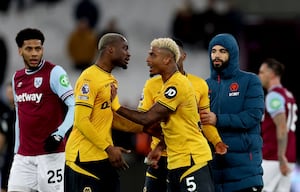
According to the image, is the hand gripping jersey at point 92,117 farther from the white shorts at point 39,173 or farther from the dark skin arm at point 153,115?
the white shorts at point 39,173

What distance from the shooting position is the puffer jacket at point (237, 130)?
36.9 ft

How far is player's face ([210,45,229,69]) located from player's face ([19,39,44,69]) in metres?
1.85

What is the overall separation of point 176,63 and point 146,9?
38.4 feet

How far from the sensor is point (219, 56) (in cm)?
1133

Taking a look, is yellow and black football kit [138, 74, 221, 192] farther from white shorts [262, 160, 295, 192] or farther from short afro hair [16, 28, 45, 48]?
white shorts [262, 160, 295, 192]

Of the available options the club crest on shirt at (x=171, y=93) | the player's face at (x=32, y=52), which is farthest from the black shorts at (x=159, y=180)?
the player's face at (x=32, y=52)

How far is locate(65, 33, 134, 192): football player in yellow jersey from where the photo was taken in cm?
1051

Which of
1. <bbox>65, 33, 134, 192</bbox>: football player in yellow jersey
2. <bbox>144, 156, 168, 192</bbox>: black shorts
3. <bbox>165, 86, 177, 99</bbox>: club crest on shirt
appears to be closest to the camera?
<bbox>165, 86, 177, 99</bbox>: club crest on shirt

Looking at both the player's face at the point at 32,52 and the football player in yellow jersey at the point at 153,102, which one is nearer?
the football player in yellow jersey at the point at 153,102

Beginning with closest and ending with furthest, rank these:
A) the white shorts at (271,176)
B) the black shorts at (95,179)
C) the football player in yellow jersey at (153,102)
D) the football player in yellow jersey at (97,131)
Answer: the football player in yellow jersey at (97,131), the black shorts at (95,179), the football player in yellow jersey at (153,102), the white shorts at (271,176)

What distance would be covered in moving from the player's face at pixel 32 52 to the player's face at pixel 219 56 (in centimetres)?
185

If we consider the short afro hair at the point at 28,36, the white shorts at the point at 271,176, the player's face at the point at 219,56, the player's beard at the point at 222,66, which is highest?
the short afro hair at the point at 28,36

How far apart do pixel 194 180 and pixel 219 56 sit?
1.58 metres

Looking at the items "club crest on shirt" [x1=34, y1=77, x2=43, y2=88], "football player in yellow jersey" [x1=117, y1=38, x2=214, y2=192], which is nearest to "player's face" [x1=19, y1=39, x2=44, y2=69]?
"club crest on shirt" [x1=34, y1=77, x2=43, y2=88]
